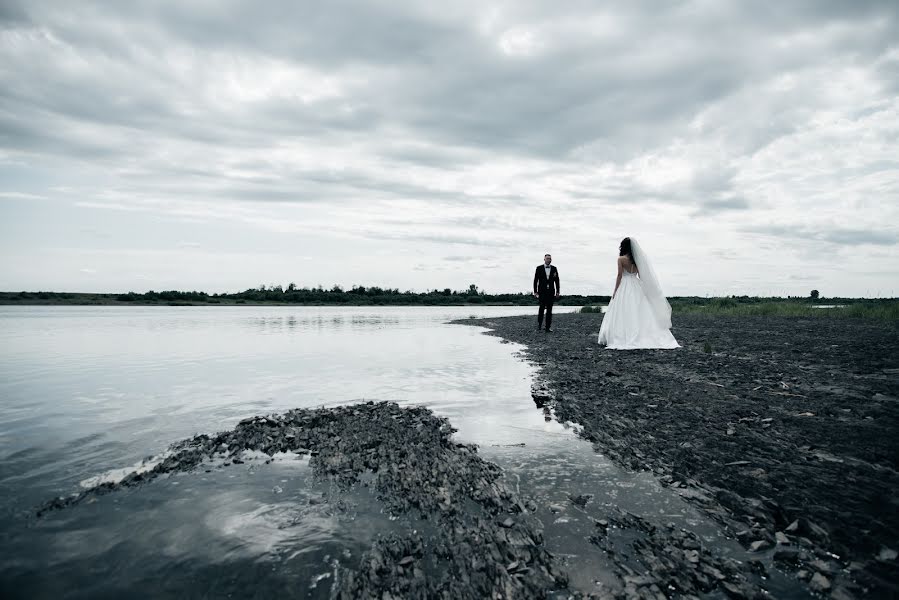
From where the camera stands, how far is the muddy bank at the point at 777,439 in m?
4.14

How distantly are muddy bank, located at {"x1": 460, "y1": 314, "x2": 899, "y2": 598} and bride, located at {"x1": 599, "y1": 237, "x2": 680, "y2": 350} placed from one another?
127 inches

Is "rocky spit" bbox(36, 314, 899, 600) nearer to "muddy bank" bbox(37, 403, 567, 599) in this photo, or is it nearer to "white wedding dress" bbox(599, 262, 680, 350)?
"muddy bank" bbox(37, 403, 567, 599)

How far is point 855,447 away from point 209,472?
8739 millimetres

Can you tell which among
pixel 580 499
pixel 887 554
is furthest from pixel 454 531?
pixel 887 554

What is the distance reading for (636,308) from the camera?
60.1ft

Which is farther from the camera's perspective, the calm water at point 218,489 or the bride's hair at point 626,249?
the bride's hair at point 626,249

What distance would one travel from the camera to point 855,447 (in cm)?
627

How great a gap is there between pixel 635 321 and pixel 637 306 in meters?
0.60

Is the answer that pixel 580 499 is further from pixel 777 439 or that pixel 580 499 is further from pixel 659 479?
pixel 777 439

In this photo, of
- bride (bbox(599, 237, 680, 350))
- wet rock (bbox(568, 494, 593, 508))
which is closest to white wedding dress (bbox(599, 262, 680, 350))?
bride (bbox(599, 237, 680, 350))

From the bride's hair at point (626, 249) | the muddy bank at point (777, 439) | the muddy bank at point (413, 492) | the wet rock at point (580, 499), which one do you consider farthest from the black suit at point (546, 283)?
the wet rock at point (580, 499)

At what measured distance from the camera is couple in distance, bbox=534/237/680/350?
18.0 metres

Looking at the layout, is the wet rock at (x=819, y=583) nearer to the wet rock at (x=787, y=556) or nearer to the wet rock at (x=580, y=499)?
the wet rock at (x=787, y=556)

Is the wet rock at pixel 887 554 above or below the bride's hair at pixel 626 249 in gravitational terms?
below
